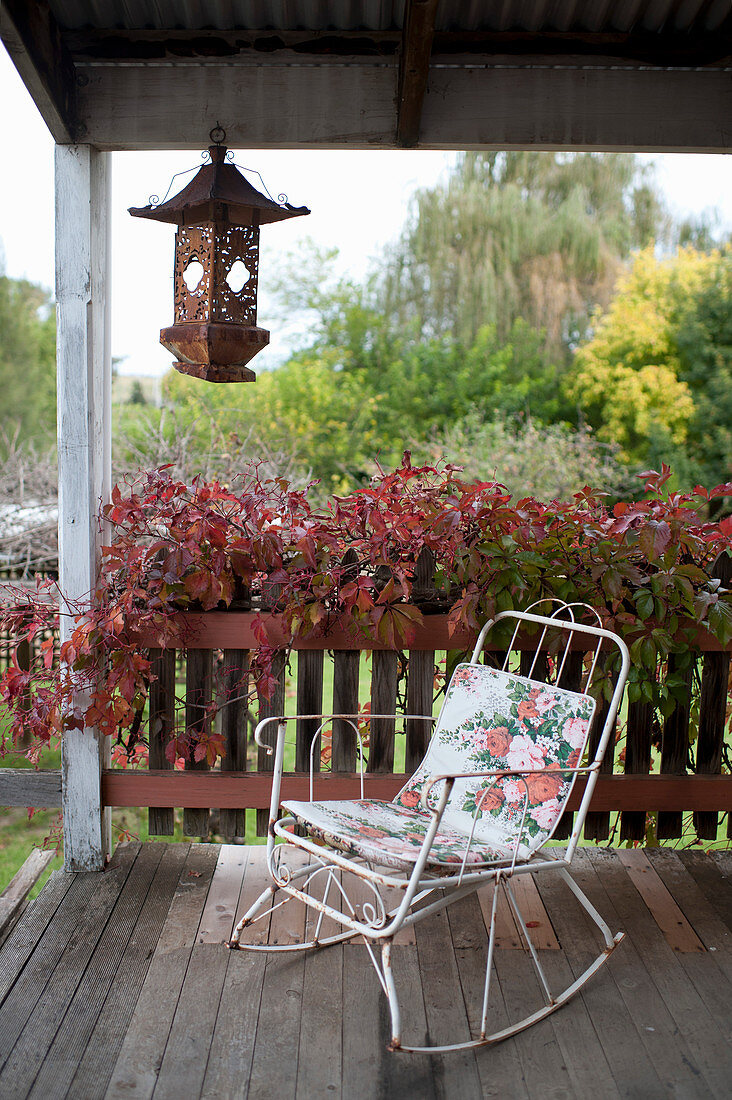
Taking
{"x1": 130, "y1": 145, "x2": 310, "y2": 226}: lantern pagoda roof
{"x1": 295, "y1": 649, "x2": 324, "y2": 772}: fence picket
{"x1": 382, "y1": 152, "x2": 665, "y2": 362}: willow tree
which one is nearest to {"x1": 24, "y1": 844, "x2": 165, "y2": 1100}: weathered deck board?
{"x1": 295, "y1": 649, "x2": 324, "y2": 772}: fence picket

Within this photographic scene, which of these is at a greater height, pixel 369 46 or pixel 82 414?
pixel 369 46

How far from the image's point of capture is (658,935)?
7.40 ft

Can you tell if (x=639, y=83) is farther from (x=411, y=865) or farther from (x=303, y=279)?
(x=303, y=279)

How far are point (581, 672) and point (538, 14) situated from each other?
6.31ft

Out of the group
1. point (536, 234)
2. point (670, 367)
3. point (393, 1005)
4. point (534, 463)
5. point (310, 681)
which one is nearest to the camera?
point (393, 1005)

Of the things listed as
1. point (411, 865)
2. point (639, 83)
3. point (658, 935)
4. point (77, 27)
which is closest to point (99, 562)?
point (411, 865)

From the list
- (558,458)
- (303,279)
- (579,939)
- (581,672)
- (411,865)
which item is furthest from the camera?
(303,279)

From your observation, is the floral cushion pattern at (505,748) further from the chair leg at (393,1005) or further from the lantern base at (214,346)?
the lantern base at (214,346)

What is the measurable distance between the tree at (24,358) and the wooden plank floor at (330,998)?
1480 cm

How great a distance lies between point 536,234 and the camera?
54.2 feet

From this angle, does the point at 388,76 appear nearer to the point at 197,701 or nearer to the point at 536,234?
the point at 197,701

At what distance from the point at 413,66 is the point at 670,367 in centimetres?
1326

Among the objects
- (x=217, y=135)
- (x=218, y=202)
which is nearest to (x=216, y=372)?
(x=218, y=202)

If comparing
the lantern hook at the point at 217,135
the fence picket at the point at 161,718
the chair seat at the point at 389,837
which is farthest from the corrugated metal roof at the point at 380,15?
the chair seat at the point at 389,837
